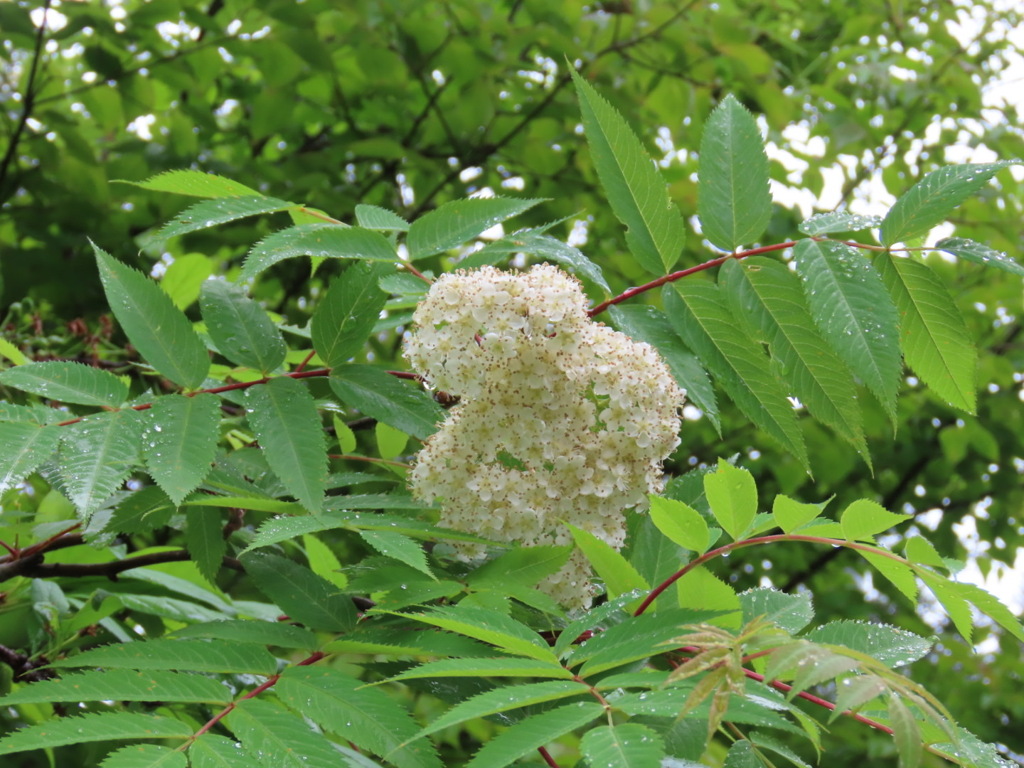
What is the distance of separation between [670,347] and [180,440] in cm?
72

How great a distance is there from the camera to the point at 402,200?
3713 mm

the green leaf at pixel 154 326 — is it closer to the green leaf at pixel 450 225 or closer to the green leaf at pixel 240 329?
the green leaf at pixel 240 329

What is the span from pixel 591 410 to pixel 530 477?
13cm

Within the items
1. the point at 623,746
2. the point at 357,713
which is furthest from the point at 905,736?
the point at 357,713

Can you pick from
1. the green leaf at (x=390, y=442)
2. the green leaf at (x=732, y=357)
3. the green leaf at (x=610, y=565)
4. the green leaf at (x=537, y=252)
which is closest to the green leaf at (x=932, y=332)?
the green leaf at (x=732, y=357)

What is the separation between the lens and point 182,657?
112cm

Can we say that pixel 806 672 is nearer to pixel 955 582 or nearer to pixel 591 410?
pixel 955 582

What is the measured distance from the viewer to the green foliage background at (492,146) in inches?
120

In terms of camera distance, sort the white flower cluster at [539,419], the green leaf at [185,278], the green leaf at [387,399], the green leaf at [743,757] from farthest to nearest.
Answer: the green leaf at [185,278]
the green leaf at [387,399]
the white flower cluster at [539,419]
the green leaf at [743,757]

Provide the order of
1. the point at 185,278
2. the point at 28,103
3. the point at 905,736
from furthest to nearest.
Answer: the point at 28,103
the point at 185,278
the point at 905,736

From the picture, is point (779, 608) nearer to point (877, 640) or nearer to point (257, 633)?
point (877, 640)

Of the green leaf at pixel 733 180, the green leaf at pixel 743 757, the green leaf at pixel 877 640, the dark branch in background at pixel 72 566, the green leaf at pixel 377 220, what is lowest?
the dark branch in background at pixel 72 566

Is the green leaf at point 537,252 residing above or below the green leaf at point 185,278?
above

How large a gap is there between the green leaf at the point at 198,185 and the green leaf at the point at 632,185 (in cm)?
55
